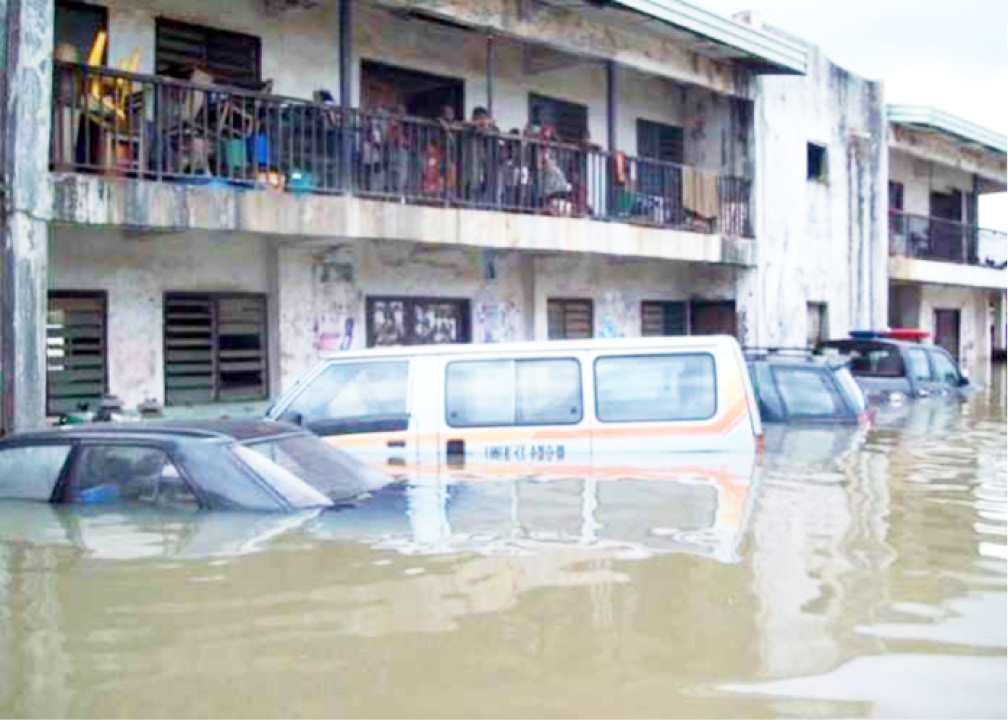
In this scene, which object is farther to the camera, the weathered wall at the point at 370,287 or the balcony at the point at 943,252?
the balcony at the point at 943,252

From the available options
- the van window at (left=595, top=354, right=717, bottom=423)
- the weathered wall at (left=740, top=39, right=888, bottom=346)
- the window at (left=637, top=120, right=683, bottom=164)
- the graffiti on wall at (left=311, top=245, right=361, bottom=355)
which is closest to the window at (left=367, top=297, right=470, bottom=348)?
the graffiti on wall at (left=311, top=245, right=361, bottom=355)

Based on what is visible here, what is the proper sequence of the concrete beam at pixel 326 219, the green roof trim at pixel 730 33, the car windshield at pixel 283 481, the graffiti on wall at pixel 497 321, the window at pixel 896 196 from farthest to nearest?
the window at pixel 896 196 → the graffiti on wall at pixel 497 321 → the green roof trim at pixel 730 33 → the concrete beam at pixel 326 219 → the car windshield at pixel 283 481

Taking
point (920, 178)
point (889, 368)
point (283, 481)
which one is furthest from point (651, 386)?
point (920, 178)

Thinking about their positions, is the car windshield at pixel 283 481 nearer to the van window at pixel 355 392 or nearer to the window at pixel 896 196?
the van window at pixel 355 392

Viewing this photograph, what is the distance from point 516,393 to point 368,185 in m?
4.91

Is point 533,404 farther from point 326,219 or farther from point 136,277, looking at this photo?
point 136,277

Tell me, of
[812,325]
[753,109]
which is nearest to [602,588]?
[753,109]

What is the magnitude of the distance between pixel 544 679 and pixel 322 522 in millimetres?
2324

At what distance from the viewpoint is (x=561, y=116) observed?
1656cm

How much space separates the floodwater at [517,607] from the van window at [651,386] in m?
0.74

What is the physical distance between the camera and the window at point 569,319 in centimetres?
1649

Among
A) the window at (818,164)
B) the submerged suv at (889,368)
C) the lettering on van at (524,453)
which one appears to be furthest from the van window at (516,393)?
the window at (818,164)

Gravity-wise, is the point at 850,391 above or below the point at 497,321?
below

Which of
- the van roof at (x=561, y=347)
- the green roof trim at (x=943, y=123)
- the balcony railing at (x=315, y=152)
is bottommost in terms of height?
the van roof at (x=561, y=347)
